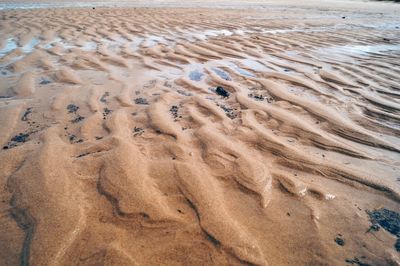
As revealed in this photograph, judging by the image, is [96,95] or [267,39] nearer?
[96,95]

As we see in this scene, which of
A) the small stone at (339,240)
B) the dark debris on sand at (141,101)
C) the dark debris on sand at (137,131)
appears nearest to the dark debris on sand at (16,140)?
the dark debris on sand at (137,131)

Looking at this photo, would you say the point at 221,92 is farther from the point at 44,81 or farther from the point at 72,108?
the point at 44,81

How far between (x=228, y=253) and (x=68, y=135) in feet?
5.60

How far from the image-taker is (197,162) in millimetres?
2109

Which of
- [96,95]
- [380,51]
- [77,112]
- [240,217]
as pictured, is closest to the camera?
[240,217]

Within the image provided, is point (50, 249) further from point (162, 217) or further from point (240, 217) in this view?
point (240, 217)

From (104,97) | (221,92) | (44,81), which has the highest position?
(221,92)

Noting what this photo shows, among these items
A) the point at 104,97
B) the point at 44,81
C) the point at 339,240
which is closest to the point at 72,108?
the point at 104,97

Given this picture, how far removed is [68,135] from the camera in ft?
7.97

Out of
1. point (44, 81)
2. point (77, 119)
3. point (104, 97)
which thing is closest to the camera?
point (77, 119)

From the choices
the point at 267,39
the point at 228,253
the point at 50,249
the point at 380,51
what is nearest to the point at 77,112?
the point at 50,249

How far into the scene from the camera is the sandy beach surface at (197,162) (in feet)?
4.88

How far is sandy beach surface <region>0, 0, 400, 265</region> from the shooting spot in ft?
4.88

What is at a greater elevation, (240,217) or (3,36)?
(240,217)
